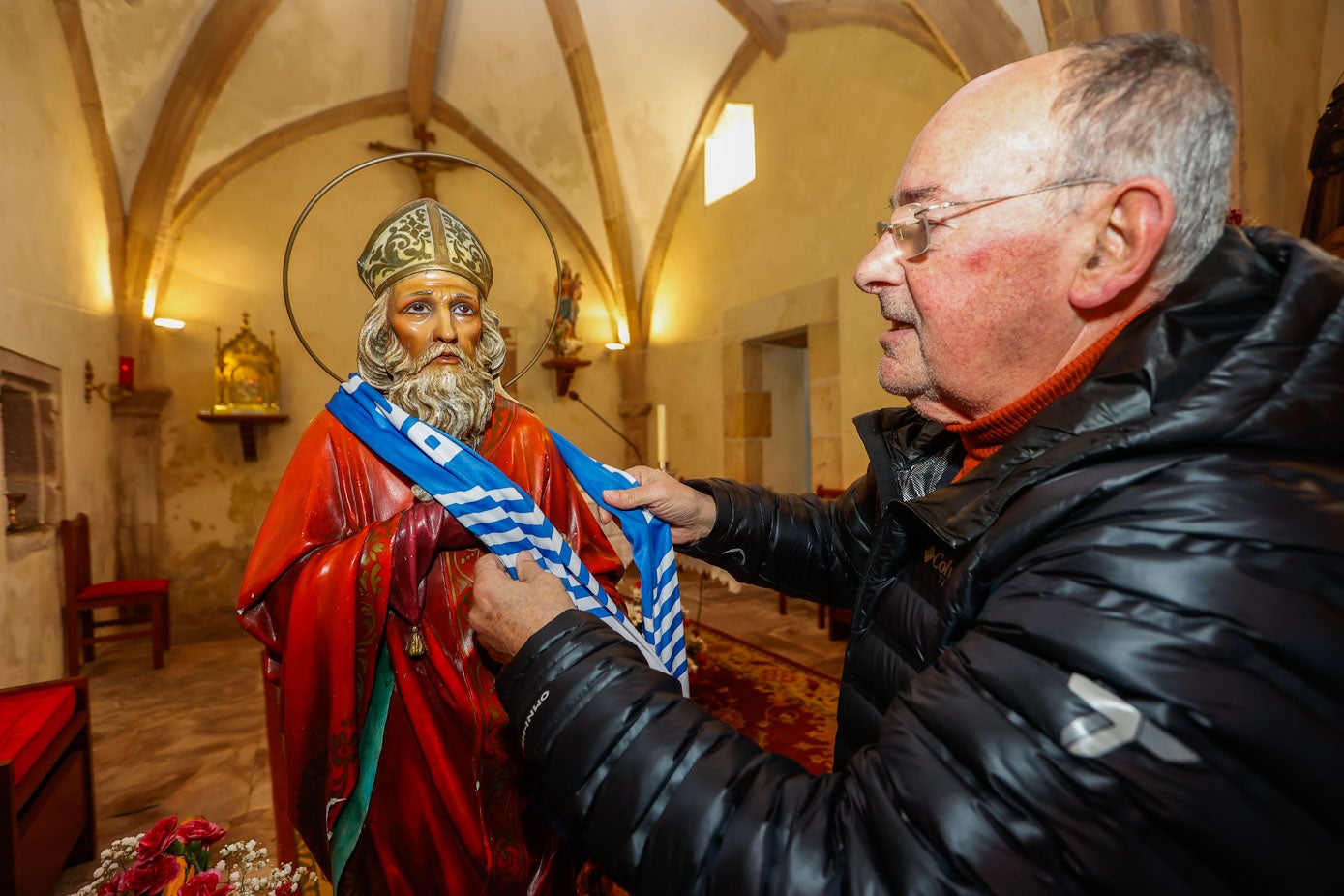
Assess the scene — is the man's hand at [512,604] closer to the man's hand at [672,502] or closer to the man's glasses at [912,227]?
the man's hand at [672,502]

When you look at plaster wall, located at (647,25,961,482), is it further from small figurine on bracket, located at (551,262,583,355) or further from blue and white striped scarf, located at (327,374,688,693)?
blue and white striped scarf, located at (327,374,688,693)

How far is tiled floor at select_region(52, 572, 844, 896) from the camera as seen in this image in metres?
3.01

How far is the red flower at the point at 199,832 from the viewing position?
1.41 meters

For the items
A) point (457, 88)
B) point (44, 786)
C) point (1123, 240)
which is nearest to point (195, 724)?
point (44, 786)

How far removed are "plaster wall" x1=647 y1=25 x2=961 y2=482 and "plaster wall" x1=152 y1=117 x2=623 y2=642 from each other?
2.99 meters

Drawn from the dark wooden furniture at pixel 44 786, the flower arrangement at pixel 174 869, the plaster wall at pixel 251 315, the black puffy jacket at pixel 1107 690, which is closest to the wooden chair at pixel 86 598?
the plaster wall at pixel 251 315

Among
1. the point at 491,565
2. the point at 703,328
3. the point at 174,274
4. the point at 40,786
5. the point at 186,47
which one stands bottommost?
the point at 40,786

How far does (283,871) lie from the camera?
5.17 ft

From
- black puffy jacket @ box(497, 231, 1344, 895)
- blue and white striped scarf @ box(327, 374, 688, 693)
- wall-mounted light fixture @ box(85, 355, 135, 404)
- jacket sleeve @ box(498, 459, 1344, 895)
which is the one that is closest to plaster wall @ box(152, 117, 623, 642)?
wall-mounted light fixture @ box(85, 355, 135, 404)

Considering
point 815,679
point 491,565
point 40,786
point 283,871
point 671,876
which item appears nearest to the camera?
point 671,876

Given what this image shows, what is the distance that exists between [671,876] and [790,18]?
21.5 feet

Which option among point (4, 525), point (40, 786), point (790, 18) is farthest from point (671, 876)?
point (790, 18)

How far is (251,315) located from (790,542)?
6.63 metres

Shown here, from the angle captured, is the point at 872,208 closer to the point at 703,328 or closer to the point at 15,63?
the point at 703,328
